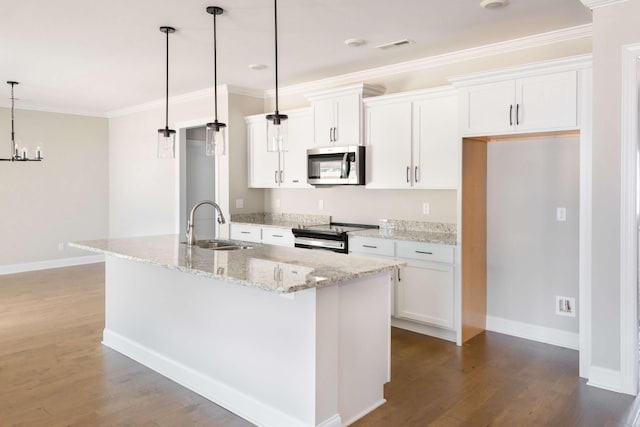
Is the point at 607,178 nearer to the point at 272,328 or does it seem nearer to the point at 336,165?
the point at 272,328

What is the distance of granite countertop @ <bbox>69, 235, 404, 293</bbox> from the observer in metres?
2.29

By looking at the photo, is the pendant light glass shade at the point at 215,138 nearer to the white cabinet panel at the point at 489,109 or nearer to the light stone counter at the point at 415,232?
the light stone counter at the point at 415,232

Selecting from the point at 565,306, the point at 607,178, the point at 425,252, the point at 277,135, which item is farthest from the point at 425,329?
the point at 277,135

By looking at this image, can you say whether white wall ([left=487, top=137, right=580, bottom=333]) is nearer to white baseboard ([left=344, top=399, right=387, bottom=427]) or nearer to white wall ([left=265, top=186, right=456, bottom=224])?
white wall ([left=265, top=186, right=456, bottom=224])

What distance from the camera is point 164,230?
23.6 ft

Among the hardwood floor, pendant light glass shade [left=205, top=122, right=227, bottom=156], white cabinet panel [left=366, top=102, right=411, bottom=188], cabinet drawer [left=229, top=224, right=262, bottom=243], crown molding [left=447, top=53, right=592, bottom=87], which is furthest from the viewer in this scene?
cabinet drawer [left=229, top=224, right=262, bottom=243]

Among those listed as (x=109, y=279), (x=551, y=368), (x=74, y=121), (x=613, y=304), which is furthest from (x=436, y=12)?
(x=74, y=121)

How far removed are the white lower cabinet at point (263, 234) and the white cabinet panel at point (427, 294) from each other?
146 cm

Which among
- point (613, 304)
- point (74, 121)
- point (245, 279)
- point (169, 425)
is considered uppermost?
point (74, 121)

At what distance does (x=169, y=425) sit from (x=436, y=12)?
3.31m

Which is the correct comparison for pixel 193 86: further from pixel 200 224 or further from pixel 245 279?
pixel 245 279

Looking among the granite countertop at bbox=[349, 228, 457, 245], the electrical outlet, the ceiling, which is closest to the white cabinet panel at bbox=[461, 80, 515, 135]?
the ceiling

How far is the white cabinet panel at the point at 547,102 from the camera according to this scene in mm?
3439

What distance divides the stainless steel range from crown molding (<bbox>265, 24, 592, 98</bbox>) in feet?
5.54
